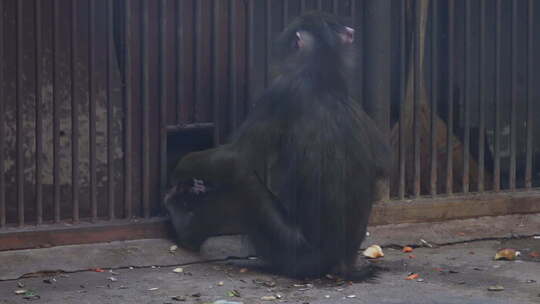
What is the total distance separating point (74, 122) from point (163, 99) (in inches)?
21.4

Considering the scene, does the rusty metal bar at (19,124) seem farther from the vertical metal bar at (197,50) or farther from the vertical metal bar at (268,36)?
the vertical metal bar at (268,36)

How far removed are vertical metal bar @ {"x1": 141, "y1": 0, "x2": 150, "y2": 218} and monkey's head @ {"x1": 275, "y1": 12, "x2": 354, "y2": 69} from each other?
76cm

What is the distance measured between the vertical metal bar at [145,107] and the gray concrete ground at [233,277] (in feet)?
0.90

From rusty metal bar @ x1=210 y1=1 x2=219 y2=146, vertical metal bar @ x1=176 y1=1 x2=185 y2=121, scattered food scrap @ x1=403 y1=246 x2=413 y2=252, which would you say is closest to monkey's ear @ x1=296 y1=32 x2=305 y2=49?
rusty metal bar @ x1=210 y1=1 x2=219 y2=146

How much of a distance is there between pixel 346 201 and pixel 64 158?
1584mm

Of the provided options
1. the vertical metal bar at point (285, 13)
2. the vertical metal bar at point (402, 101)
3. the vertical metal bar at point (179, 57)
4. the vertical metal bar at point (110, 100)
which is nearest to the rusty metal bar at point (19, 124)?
the vertical metal bar at point (110, 100)

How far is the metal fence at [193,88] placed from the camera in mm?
6320

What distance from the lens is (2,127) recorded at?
20.4 feet

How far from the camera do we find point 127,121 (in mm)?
6555

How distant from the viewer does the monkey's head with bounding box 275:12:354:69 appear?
20.8 feet

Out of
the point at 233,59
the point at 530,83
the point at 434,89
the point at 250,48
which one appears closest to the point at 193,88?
the point at 233,59

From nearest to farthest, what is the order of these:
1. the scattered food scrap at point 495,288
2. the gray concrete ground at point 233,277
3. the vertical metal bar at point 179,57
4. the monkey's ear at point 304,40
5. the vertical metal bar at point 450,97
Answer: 1. the gray concrete ground at point 233,277
2. the scattered food scrap at point 495,288
3. the monkey's ear at point 304,40
4. the vertical metal bar at point 179,57
5. the vertical metal bar at point 450,97

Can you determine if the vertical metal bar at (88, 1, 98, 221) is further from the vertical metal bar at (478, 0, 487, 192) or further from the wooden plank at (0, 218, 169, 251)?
the vertical metal bar at (478, 0, 487, 192)

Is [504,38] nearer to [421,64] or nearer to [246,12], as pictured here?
[421,64]
